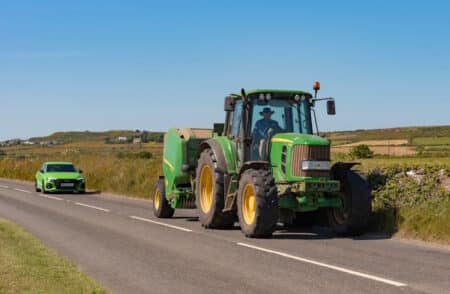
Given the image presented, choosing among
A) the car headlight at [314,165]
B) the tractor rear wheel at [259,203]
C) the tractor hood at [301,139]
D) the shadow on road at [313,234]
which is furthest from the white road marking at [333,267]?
the tractor hood at [301,139]

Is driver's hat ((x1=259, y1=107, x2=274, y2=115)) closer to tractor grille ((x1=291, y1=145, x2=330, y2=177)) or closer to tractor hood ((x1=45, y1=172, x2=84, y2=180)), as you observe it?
tractor grille ((x1=291, y1=145, x2=330, y2=177))

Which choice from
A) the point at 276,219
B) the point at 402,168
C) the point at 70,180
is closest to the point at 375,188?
the point at 402,168

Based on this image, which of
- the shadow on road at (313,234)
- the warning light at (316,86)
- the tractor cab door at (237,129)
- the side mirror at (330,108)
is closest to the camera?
the shadow on road at (313,234)

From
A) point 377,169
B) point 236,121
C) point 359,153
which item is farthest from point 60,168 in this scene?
point 377,169

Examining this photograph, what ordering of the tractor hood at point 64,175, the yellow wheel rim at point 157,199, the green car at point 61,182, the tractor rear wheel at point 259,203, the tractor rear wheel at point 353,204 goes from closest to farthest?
the tractor rear wheel at point 259,203
the tractor rear wheel at point 353,204
the yellow wheel rim at point 157,199
the green car at point 61,182
the tractor hood at point 64,175

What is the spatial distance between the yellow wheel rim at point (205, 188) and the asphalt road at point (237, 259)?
614 mm

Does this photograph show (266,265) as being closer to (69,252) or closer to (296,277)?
(296,277)

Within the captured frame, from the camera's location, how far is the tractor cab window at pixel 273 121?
1413 centimetres

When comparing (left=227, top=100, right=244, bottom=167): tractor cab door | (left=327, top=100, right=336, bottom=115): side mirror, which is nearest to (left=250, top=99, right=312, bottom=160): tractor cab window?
(left=227, top=100, right=244, bottom=167): tractor cab door

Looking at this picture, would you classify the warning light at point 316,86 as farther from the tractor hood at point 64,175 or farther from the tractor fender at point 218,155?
the tractor hood at point 64,175

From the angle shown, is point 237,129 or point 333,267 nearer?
point 333,267

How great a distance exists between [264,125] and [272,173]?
107 centimetres

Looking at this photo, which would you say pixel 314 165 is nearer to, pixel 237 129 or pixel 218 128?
pixel 237 129

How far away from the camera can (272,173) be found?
13.9m
